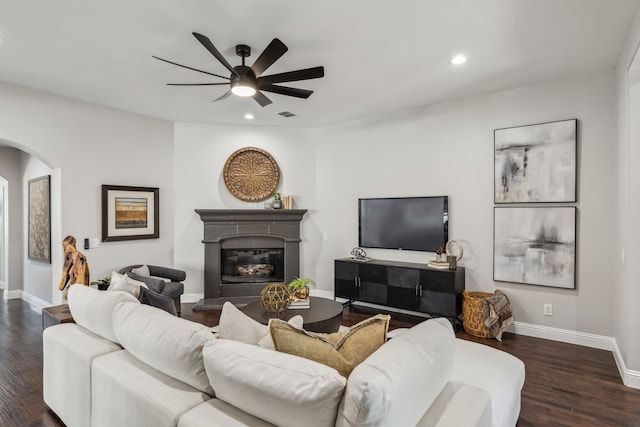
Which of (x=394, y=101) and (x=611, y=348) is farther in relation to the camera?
(x=394, y=101)

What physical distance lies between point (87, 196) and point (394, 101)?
4.05 metres

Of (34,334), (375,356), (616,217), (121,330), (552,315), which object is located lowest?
(34,334)

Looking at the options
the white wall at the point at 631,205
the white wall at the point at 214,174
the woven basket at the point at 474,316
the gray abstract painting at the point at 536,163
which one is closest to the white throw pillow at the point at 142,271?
the white wall at the point at 214,174

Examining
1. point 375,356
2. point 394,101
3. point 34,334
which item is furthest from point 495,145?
point 34,334

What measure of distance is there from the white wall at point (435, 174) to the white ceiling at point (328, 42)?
0.33 metres

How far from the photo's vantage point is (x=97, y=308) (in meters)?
2.07

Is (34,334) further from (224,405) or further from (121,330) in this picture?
(224,405)

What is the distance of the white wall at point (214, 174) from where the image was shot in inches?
213

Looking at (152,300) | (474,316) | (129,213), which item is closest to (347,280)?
(474,316)

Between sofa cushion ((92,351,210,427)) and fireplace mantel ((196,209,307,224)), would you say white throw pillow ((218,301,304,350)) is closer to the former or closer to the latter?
sofa cushion ((92,351,210,427))

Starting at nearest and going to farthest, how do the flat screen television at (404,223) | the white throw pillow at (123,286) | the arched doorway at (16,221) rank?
the white throw pillow at (123,286) < the flat screen television at (404,223) < the arched doorway at (16,221)

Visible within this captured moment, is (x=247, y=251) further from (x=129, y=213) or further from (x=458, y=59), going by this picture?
(x=458, y=59)

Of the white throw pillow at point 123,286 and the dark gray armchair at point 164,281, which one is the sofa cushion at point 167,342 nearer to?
the white throw pillow at point 123,286

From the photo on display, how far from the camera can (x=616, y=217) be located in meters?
3.40
